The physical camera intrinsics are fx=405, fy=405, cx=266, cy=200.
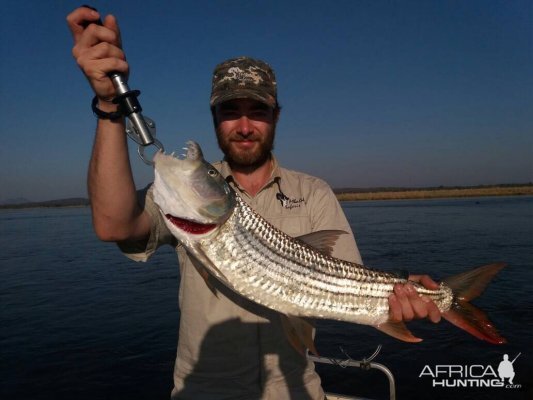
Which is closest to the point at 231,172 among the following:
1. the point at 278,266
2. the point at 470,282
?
the point at 278,266

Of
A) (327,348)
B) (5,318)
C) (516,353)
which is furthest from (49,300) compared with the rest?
(516,353)

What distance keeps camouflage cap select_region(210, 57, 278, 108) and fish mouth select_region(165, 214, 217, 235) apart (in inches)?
71.1

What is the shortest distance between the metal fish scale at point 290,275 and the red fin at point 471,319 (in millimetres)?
269

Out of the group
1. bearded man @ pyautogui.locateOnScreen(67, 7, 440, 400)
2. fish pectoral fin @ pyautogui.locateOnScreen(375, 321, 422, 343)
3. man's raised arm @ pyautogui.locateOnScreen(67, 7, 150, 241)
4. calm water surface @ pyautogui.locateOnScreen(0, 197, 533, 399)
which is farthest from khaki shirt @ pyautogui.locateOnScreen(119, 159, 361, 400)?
calm water surface @ pyautogui.locateOnScreen(0, 197, 533, 399)

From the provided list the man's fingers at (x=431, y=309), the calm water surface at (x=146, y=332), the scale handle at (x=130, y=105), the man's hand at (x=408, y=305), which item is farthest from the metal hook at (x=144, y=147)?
the calm water surface at (x=146, y=332)

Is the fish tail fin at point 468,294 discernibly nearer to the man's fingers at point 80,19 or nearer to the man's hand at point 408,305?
the man's hand at point 408,305

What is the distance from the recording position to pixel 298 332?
341 centimetres

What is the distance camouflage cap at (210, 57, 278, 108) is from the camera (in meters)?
4.48

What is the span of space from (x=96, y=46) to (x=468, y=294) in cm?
396

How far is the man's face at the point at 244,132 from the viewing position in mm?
4625

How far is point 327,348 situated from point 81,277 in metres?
13.6

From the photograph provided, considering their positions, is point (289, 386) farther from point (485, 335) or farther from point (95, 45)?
point (95, 45)

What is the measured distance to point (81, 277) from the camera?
1948 centimetres

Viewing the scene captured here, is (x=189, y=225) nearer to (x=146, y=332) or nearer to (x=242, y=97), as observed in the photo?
(x=242, y=97)
